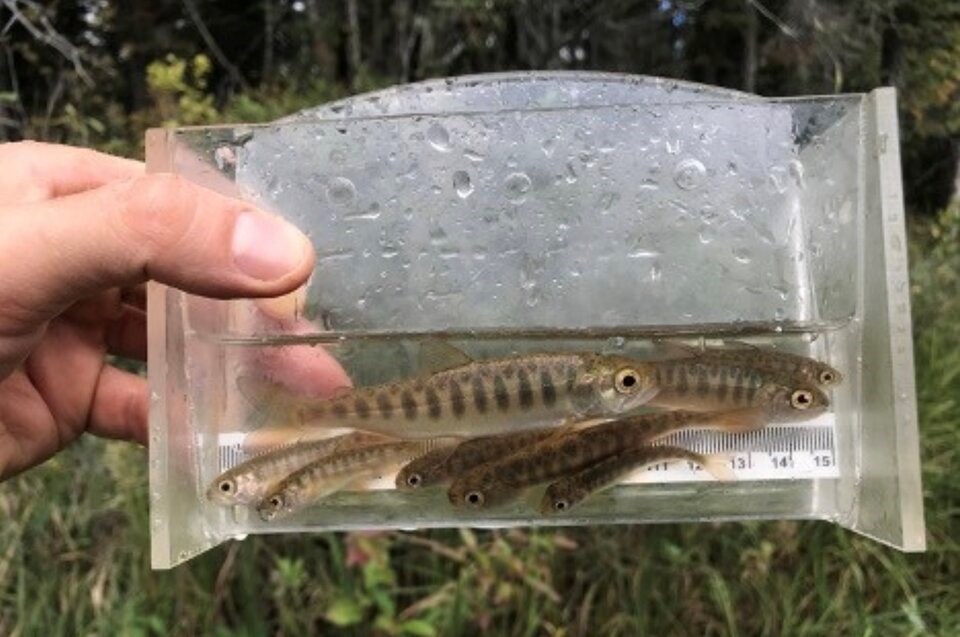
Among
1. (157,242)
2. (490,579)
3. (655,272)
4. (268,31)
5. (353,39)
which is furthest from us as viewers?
(268,31)

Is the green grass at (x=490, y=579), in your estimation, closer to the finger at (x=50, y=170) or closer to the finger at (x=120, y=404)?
the finger at (x=120, y=404)

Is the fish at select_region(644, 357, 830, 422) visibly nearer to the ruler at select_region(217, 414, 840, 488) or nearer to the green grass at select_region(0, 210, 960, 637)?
the ruler at select_region(217, 414, 840, 488)

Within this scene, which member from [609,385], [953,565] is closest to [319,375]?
[609,385]

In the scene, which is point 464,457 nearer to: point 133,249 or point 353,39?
point 133,249

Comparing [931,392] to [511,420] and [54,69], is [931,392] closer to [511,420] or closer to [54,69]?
[511,420]

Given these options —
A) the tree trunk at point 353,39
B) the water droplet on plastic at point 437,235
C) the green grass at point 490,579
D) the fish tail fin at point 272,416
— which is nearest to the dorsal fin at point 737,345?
the water droplet on plastic at point 437,235

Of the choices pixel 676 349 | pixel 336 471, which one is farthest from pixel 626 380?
pixel 336 471

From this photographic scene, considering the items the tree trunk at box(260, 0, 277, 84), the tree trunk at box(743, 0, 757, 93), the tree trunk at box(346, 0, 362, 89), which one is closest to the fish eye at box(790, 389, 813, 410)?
the tree trunk at box(743, 0, 757, 93)
